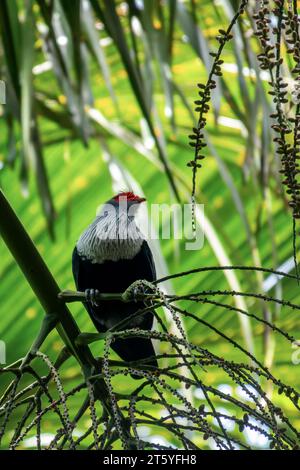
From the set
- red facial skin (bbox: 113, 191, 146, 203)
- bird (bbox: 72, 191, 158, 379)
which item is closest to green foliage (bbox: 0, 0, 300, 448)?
red facial skin (bbox: 113, 191, 146, 203)

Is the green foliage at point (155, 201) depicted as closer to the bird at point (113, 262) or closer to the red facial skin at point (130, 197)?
the red facial skin at point (130, 197)

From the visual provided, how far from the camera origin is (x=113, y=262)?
2484mm

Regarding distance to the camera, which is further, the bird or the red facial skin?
the red facial skin

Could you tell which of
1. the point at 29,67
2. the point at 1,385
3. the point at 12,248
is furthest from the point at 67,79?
the point at 1,385

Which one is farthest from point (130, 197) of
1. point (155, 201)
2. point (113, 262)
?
point (155, 201)

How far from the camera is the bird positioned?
2.47m

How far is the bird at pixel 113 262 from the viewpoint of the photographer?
247 cm

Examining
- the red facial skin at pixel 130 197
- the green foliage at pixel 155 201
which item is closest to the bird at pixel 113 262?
the red facial skin at pixel 130 197

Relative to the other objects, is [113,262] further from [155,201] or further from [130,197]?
[155,201]

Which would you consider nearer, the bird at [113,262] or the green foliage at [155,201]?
the bird at [113,262]

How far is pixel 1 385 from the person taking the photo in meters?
2.96

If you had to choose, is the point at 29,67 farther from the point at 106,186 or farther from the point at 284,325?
the point at 284,325

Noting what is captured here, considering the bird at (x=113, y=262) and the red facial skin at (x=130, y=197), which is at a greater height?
the red facial skin at (x=130, y=197)

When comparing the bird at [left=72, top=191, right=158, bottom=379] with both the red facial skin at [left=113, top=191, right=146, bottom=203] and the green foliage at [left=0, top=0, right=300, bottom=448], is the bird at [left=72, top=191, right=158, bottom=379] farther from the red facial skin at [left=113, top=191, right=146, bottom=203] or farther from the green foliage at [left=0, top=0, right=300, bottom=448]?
the green foliage at [left=0, top=0, right=300, bottom=448]
